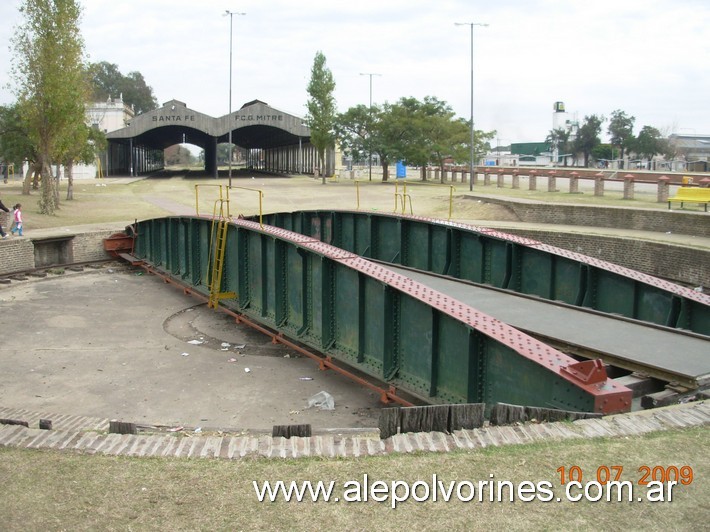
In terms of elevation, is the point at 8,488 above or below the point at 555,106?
below

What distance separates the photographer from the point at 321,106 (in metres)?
54.6

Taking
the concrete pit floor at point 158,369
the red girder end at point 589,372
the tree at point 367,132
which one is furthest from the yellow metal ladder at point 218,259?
the tree at point 367,132

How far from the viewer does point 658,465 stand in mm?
4996

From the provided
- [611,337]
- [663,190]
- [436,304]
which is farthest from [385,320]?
[663,190]

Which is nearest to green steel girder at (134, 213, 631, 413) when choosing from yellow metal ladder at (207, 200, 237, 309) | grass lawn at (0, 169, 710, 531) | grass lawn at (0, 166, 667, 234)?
yellow metal ladder at (207, 200, 237, 309)

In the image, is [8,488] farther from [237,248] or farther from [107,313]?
[107,313]

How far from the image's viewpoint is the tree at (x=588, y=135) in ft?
323

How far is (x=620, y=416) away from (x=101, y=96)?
158112mm

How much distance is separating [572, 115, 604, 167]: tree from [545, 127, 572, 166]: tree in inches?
203

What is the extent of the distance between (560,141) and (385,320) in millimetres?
108419

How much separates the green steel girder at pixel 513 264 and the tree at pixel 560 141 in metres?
95.0

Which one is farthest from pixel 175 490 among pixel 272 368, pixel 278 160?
pixel 278 160

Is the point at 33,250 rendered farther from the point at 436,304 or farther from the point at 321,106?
the point at 321,106

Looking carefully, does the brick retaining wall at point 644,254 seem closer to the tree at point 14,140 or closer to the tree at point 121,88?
the tree at point 14,140
